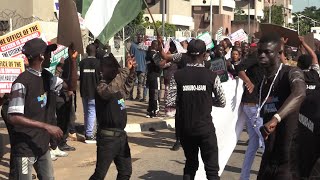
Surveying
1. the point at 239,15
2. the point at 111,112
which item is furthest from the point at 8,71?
the point at 239,15

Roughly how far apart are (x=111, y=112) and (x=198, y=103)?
100 cm

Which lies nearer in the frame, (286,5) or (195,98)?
(195,98)

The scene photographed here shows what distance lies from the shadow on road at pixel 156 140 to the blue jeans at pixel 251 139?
3.04 meters

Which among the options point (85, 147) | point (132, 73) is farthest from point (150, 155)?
point (132, 73)

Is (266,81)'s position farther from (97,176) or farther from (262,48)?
(97,176)

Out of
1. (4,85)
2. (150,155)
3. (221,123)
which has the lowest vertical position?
(150,155)

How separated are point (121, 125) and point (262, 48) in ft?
6.29

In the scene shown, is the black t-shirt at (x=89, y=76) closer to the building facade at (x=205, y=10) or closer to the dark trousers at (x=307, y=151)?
the dark trousers at (x=307, y=151)

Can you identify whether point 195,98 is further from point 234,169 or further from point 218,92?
point 234,169

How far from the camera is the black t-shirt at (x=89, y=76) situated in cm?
1045

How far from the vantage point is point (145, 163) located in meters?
9.06

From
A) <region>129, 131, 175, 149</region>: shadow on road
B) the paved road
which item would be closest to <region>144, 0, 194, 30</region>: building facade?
<region>129, 131, 175, 149</region>: shadow on road

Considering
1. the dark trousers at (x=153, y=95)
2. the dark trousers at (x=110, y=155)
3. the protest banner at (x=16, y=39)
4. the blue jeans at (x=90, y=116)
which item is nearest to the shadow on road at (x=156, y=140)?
the blue jeans at (x=90, y=116)

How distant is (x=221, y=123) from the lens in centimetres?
780
